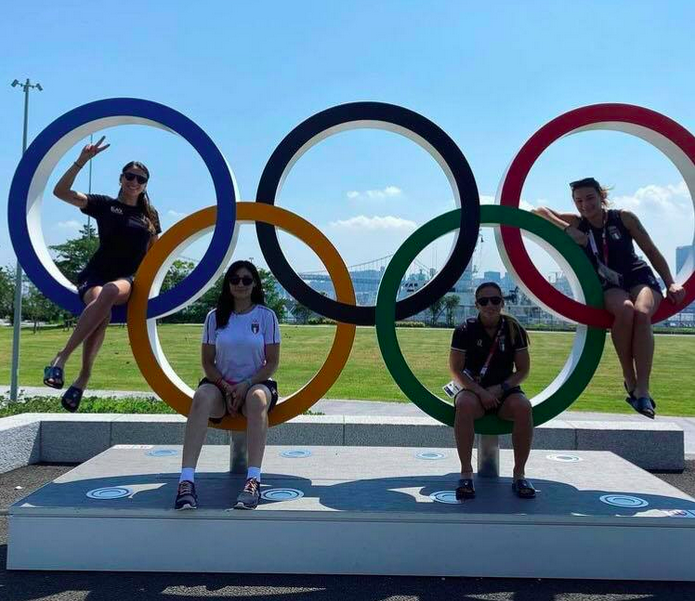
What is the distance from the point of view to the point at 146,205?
5141 millimetres

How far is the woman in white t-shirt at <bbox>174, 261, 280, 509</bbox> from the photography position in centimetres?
423

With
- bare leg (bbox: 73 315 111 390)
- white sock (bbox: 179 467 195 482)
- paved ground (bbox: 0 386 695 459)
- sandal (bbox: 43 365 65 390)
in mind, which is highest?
bare leg (bbox: 73 315 111 390)

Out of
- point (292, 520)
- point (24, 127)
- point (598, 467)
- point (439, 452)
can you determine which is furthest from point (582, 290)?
point (24, 127)

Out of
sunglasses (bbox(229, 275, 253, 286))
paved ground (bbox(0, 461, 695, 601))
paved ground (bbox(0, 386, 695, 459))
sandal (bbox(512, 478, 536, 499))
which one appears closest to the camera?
paved ground (bbox(0, 461, 695, 601))

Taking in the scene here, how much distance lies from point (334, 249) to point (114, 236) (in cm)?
166

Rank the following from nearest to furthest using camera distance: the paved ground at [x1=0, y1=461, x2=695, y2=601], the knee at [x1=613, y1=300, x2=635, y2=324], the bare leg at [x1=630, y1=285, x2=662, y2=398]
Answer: the paved ground at [x1=0, y1=461, x2=695, y2=601], the bare leg at [x1=630, y1=285, x2=662, y2=398], the knee at [x1=613, y1=300, x2=635, y2=324]

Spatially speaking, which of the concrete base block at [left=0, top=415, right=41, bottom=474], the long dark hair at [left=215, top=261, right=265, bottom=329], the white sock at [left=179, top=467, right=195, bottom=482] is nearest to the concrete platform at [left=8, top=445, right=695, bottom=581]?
the white sock at [left=179, top=467, right=195, bottom=482]

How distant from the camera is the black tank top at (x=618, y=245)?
4.97 metres

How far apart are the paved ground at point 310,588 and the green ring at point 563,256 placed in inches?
52.7

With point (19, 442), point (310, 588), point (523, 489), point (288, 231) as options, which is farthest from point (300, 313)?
point (310, 588)

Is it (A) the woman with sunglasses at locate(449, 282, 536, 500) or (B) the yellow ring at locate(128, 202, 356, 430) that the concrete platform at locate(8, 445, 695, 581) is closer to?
(A) the woman with sunglasses at locate(449, 282, 536, 500)

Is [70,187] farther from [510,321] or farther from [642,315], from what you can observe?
[642,315]

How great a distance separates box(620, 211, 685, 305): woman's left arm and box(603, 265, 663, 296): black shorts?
8 cm

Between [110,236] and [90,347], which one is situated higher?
[110,236]
